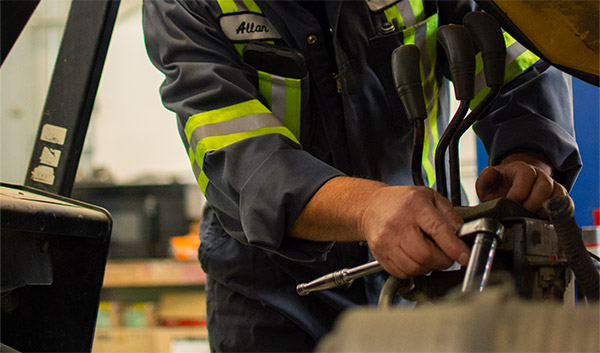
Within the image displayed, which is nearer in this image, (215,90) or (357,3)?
(215,90)

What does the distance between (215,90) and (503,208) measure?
48 centimetres

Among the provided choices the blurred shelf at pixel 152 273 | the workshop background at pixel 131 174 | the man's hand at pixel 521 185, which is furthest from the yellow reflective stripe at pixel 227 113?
the blurred shelf at pixel 152 273

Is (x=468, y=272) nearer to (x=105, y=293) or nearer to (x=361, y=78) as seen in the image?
(x=361, y=78)

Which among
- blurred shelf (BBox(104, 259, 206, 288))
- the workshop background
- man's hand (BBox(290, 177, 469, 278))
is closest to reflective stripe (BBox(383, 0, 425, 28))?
man's hand (BBox(290, 177, 469, 278))

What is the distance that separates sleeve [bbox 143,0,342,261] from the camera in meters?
0.80

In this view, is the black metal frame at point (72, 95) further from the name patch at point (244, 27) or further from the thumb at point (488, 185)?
the thumb at point (488, 185)

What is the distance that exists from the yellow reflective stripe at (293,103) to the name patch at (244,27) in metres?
0.08

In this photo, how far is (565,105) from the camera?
45.1 inches

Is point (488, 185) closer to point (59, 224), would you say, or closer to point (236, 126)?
point (236, 126)

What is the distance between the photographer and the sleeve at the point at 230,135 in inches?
31.6

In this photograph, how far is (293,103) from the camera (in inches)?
42.2

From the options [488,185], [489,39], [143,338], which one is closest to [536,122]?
[488,185]

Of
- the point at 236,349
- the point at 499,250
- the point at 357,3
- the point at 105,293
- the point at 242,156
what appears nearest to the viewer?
the point at 499,250

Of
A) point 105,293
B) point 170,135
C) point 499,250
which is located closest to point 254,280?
point 499,250
